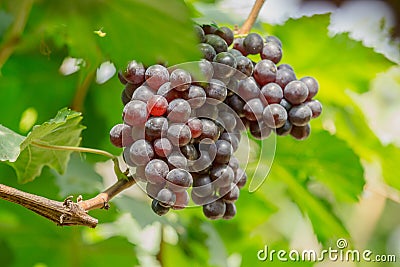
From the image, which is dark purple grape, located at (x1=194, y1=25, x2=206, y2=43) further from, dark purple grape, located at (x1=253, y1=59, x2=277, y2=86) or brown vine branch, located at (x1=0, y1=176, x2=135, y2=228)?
brown vine branch, located at (x1=0, y1=176, x2=135, y2=228)

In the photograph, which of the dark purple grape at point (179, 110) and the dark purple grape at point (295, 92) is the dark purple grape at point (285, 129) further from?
the dark purple grape at point (179, 110)

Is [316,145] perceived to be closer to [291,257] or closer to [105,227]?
[291,257]

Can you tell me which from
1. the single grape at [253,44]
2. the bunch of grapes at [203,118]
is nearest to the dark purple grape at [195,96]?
the bunch of grapes at [203,118]

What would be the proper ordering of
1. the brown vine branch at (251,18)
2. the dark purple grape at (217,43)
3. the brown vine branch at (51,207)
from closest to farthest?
the brown vine branch at (51,207), the dark purple grape at (217,43), the brown vine branch at (251,18)

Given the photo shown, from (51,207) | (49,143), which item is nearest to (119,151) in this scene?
(49,143)

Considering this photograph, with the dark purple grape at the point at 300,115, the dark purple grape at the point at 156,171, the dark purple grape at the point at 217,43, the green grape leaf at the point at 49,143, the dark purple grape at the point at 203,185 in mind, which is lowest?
the green grape leaf at the point at 49,143

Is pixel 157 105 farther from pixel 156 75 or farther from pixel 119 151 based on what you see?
pixel 119 151
